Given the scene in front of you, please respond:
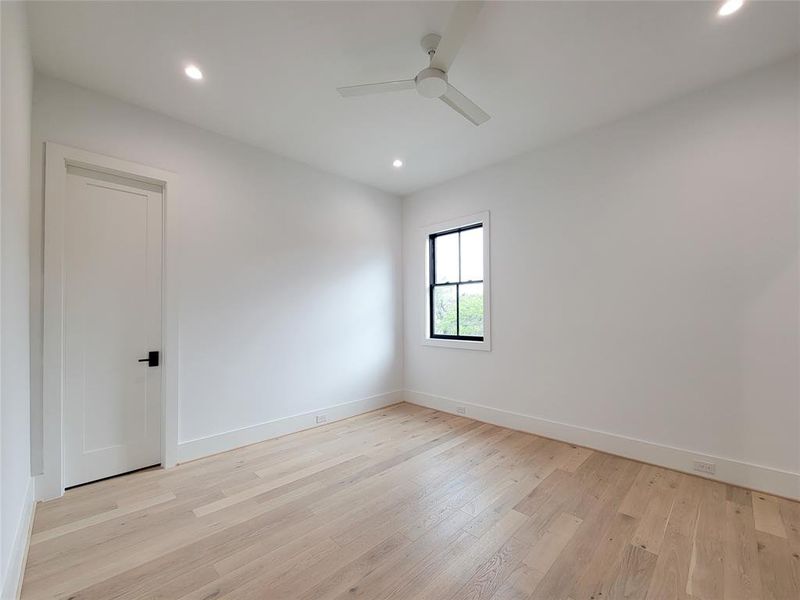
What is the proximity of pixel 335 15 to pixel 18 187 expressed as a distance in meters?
1.98

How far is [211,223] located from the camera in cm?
314

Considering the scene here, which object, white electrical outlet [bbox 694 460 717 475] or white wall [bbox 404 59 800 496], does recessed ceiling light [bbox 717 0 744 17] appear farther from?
white electrical outlet [bbox 694 460 717 475]

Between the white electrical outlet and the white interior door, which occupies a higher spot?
the white interior door

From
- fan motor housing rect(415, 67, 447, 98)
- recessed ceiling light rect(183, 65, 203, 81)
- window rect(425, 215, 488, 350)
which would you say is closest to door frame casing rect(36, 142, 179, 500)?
recessed ceiling light rect(183, 65, 203, 81)

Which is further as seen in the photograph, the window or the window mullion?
the window mullion

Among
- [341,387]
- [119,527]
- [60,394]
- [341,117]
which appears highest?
[341,117]

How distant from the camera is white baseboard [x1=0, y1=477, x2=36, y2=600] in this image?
1437 millimetres

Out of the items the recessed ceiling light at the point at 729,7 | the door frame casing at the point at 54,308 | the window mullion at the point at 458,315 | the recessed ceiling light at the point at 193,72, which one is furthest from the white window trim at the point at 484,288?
the door frame casing at the point at 54,308

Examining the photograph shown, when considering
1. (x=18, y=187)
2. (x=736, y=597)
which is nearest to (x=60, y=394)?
(x=18, y=187)

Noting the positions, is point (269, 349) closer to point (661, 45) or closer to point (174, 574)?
point (174, 574)

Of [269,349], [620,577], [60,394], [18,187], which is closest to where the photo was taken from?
[620,577]

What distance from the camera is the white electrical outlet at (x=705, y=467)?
2561 mm

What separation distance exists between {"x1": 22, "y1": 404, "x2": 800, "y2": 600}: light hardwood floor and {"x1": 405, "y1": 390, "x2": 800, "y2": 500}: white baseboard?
3.7 inches

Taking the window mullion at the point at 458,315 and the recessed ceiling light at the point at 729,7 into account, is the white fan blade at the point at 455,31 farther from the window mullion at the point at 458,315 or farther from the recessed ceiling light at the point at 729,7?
the window mullion at the point at 458,315
